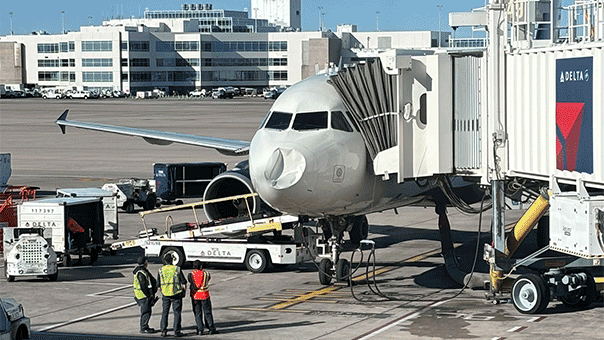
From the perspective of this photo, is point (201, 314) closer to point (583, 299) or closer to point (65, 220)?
point (583, 299)

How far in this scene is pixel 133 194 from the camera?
46.2 m

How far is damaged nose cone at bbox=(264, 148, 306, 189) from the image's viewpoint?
24281 mm

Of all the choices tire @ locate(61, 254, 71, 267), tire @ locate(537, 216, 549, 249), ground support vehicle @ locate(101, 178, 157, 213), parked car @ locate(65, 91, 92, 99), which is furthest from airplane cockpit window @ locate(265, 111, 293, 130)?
parked car @ locate(65, 91, 92, 99)

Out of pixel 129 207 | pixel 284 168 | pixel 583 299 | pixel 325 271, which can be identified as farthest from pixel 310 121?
pixel 129 207

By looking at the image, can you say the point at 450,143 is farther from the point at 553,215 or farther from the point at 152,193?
the point at 152,193

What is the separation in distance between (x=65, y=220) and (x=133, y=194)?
49.3 feet

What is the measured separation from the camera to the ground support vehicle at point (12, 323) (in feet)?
62.7

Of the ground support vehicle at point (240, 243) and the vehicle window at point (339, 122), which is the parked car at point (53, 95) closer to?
the ground support vehicle at point (240, 243)

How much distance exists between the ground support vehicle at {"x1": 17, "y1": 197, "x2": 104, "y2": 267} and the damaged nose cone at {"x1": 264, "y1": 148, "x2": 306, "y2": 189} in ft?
29.8

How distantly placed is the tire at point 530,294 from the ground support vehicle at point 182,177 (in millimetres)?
25263

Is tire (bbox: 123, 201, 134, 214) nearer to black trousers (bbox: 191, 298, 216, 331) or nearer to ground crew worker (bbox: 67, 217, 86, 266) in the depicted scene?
ground crew worker (bbox: 67, 217, 86, 266)

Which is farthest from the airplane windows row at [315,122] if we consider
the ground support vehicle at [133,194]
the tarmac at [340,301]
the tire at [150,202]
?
the tire at [150,202]

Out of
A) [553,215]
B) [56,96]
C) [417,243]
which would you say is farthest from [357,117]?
[56,96]

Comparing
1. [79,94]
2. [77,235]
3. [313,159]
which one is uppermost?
[79,94]
